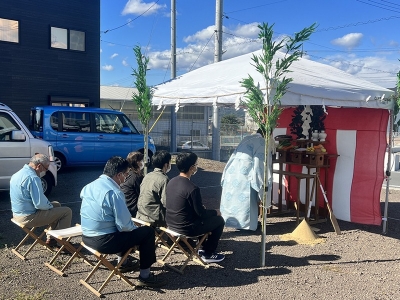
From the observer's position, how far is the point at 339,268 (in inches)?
193

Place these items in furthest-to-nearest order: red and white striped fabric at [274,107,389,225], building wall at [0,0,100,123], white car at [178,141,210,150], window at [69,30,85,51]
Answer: white car at [178,141,210,150]
window at [69,30,85,51]
building wall at [0,0,100,123]
red and white striped fabric at [274,107,389,225]

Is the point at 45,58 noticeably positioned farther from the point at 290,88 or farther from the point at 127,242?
the point at 127,242

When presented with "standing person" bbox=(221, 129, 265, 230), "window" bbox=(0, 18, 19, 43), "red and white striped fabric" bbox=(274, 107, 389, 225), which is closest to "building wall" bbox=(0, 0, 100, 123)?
"window" bbox=(0, 18, 19, 43)

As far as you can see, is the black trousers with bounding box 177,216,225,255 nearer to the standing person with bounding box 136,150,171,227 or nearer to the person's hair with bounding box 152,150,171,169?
the standing person with bounding box 136,150,171,227

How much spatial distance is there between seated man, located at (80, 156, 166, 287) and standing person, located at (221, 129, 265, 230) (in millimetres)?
2190

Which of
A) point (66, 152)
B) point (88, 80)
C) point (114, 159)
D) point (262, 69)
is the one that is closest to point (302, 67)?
Result: point (262, 69)

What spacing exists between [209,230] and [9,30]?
41.8 ft

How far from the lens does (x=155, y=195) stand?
4945 mm

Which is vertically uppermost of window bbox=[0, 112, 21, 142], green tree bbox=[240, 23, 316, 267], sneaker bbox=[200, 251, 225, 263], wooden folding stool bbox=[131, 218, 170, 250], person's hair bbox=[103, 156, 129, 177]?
green tree bbox=[240, 23, 316, 267]

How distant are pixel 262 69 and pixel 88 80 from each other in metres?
12.4

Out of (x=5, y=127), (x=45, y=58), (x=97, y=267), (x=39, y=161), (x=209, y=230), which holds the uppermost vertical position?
(x=45, y=58)

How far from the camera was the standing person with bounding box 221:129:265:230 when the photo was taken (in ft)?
19.2

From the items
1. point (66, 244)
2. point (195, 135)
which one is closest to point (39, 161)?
point (66, 244)

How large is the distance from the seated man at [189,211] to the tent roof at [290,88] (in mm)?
1157
